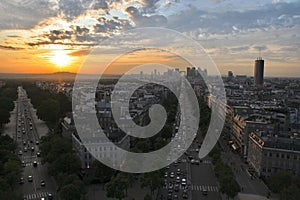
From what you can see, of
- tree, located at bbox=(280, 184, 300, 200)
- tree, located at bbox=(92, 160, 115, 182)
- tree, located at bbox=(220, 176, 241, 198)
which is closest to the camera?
tree, located at bbox=(280, 184, 300, 200)

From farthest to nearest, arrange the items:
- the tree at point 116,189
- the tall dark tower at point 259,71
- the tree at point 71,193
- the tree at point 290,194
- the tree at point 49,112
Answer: the tall dark tower at point 259,71, the tree at point 49,112, the tree at point 116,189, the tree at point 71,193, the tree at point 290,194

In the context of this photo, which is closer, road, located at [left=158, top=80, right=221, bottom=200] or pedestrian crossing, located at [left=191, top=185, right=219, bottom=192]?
road, located at [left=158, top=80, right=221, bottom=200]

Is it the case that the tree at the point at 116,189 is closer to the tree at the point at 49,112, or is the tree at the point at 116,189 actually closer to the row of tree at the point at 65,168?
the row of tree at the point at 65,168

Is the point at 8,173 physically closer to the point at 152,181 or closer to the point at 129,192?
the point at 129,192

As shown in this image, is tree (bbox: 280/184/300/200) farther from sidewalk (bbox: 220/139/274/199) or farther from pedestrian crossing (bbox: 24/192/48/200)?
pedestrian crossing (bbox: 24/192/48/200)

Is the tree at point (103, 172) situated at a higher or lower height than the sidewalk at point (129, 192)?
higher

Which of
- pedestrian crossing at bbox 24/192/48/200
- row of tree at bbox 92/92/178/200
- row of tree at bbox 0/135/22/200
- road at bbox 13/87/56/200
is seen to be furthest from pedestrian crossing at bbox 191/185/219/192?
row of tree at bbox 0/135/22/200

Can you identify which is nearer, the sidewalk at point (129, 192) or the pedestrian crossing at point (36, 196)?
the pedestrian crossing at point (36, 196)

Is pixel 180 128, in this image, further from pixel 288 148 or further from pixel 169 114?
pixel 288 148

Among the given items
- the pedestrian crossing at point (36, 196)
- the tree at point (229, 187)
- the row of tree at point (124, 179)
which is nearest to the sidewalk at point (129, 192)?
the row of tree at point (124, 179)

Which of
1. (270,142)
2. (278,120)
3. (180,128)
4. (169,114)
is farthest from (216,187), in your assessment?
(169,114)

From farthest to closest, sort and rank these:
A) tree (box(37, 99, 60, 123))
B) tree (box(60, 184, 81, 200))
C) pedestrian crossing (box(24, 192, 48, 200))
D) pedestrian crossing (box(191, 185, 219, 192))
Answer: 1. tree (box(37, 99, 60, 123))
2. pedestrian crossing (box(191, 185, 219, 192))
3. pedestrian crossing (box(24, 192, 48, 200))
4. tree (box(60, 184, 81, 200))
